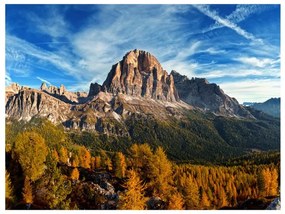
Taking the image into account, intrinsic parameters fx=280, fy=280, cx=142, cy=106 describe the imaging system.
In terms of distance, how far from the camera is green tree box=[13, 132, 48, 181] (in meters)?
43.4

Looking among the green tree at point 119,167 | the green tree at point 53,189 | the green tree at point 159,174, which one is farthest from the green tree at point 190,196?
the green tree at point 53,189

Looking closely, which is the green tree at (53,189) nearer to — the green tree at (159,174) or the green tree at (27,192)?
the green tree at (27,192)

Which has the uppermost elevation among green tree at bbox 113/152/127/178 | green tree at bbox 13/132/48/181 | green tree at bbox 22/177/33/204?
green tree at bbox 13/132/48/181

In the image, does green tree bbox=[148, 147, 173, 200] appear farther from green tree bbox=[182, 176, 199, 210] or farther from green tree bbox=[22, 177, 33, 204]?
green tree bbox=[22, 177, 33, 204]

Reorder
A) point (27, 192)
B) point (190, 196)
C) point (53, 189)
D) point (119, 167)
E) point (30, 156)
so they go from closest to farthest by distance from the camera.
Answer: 1. point (53, 189)
2. point (27, 192)
3. point (30, 156)
4. point (190, 196)
5. point (119, 167)

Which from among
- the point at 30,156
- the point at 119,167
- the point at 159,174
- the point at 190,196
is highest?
the point at 30,156

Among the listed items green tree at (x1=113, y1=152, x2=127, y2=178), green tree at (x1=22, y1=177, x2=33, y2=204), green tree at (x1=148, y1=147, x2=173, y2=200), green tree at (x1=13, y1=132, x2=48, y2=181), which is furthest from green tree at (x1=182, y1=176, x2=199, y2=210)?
green tree at (x1=22, y1=177, x2=33, y2=204)

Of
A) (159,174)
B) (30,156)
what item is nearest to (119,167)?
(159,174)

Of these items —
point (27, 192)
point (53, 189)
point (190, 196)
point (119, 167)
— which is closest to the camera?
point (53, 189)

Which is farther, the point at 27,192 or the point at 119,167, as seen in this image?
the point at 119,167

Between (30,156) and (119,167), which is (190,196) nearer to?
(119,167)

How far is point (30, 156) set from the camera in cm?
4444

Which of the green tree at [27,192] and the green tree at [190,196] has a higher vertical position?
the green tree at [27,192]

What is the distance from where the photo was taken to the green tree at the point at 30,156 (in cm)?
4341
